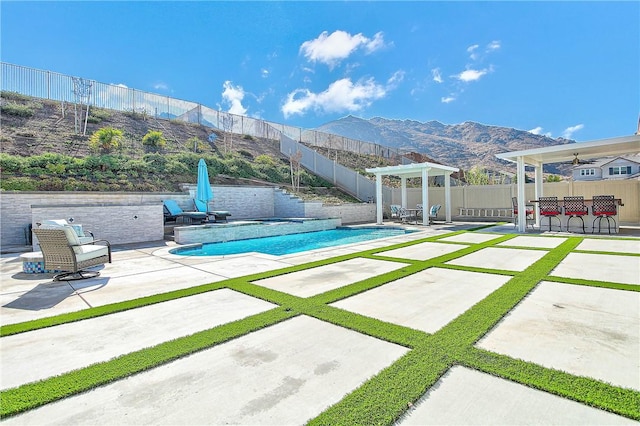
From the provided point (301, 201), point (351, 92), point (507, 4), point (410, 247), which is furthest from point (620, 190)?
point (351, 92)

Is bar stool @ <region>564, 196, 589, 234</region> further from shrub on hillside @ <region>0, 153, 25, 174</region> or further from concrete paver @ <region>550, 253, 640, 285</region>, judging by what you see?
shrub on hillside @ <region>0, 153, 25, 174</region>

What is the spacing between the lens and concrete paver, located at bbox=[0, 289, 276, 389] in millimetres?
2439

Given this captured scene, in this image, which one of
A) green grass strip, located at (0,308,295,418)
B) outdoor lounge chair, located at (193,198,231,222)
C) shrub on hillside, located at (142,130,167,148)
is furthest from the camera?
shrub on hillside, located at (142,130,167,148)

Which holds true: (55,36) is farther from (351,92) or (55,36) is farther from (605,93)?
(605,93)

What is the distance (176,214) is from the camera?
38.1 feet

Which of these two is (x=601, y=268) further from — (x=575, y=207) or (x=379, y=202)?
(x=379, y=202)

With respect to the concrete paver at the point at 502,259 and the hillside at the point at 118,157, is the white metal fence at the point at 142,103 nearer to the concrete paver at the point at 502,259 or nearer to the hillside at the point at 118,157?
the hillside at the point at 118,157

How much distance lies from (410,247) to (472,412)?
21.0 feet

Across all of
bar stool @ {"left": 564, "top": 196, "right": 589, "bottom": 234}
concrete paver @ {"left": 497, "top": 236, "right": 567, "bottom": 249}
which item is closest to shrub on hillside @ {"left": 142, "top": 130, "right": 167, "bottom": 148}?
concrete paver @ {"left": 497, "top": 236, "right": 567, "bottom": 249}

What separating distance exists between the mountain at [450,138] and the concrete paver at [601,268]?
209ft

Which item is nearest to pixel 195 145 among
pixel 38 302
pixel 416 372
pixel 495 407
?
pixel 38 302

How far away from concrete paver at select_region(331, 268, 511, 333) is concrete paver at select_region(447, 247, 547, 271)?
807mm

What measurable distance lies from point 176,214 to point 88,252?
6567 millimetres

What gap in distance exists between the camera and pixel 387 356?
8.23ft
